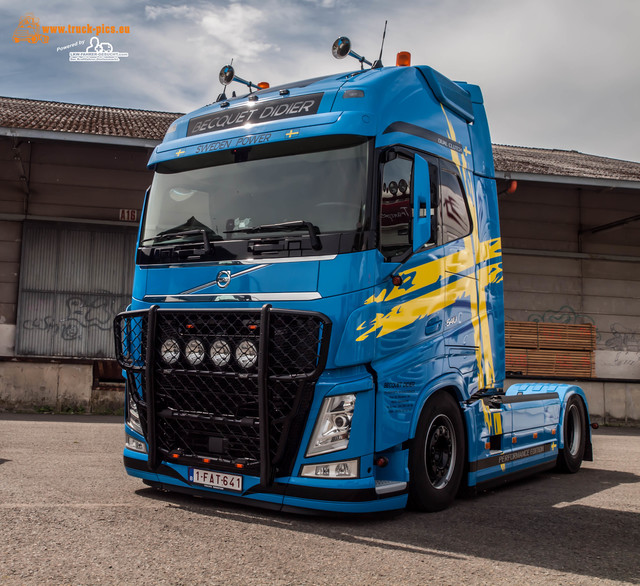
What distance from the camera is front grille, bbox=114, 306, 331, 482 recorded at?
530cm

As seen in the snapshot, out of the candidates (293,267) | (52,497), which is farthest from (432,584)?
(52,497)

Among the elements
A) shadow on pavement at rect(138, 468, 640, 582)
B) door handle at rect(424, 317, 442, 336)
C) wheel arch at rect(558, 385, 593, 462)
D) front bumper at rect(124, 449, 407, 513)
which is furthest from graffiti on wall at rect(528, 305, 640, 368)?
front bumper at rect(124, 449, 407, 513)

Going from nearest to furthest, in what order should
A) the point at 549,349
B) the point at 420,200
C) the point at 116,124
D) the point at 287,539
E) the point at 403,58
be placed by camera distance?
1. the point at 287,539
2. the point at 420,200
3. the point at 403,58
4. the point at 116,124
5. the point at 549,349

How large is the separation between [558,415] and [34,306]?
13.5 m

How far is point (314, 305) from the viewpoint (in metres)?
5.32

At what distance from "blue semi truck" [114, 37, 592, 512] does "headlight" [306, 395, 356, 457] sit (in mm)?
10

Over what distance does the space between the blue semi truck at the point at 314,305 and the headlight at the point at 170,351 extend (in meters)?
0.01

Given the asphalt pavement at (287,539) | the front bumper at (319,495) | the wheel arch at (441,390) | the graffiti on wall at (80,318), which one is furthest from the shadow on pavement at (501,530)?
the graffiti on wall at (80,318)

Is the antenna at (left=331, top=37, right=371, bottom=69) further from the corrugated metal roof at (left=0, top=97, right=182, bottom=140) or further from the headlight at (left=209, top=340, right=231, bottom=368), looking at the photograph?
the corrugated metal roof at (left=0, top=97, right=182, bottom=140)

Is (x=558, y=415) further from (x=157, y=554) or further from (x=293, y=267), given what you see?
(x=157, y=554)

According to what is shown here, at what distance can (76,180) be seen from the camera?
59.4ft

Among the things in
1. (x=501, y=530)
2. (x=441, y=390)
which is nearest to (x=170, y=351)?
(x=441, y=390)

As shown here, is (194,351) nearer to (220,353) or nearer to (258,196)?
(220,353)

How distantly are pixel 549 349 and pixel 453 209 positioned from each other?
1461 centimetres
